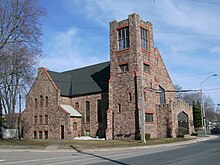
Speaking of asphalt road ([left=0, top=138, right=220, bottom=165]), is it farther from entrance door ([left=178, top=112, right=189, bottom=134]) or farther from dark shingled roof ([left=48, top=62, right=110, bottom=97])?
entrance door ([left=178, top=112, right=189, bottom=134])

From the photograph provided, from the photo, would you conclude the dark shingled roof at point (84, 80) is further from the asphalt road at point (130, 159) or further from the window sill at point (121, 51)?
the asphalt road at point (130, 159)

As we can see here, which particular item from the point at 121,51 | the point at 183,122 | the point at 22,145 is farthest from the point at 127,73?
the point at 22,145

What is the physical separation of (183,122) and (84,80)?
723 inches

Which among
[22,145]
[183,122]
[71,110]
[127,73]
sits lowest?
[22,145]

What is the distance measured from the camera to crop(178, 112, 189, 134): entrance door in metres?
46.2

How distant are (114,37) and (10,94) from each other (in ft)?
63.4

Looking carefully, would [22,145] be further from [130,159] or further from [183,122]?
[183,122]

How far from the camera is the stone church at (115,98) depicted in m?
40.2

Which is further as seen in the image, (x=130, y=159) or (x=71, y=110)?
(x=71, y=110)

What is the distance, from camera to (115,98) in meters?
41.5

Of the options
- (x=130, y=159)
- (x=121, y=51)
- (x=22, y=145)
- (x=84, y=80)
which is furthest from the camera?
(x=84, y=80)

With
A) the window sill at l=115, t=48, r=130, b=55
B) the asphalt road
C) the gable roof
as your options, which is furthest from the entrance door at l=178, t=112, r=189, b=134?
the asphalt road

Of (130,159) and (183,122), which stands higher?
(183,122)

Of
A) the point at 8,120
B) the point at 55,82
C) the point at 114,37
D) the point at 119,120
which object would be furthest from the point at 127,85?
the point at 8,120
